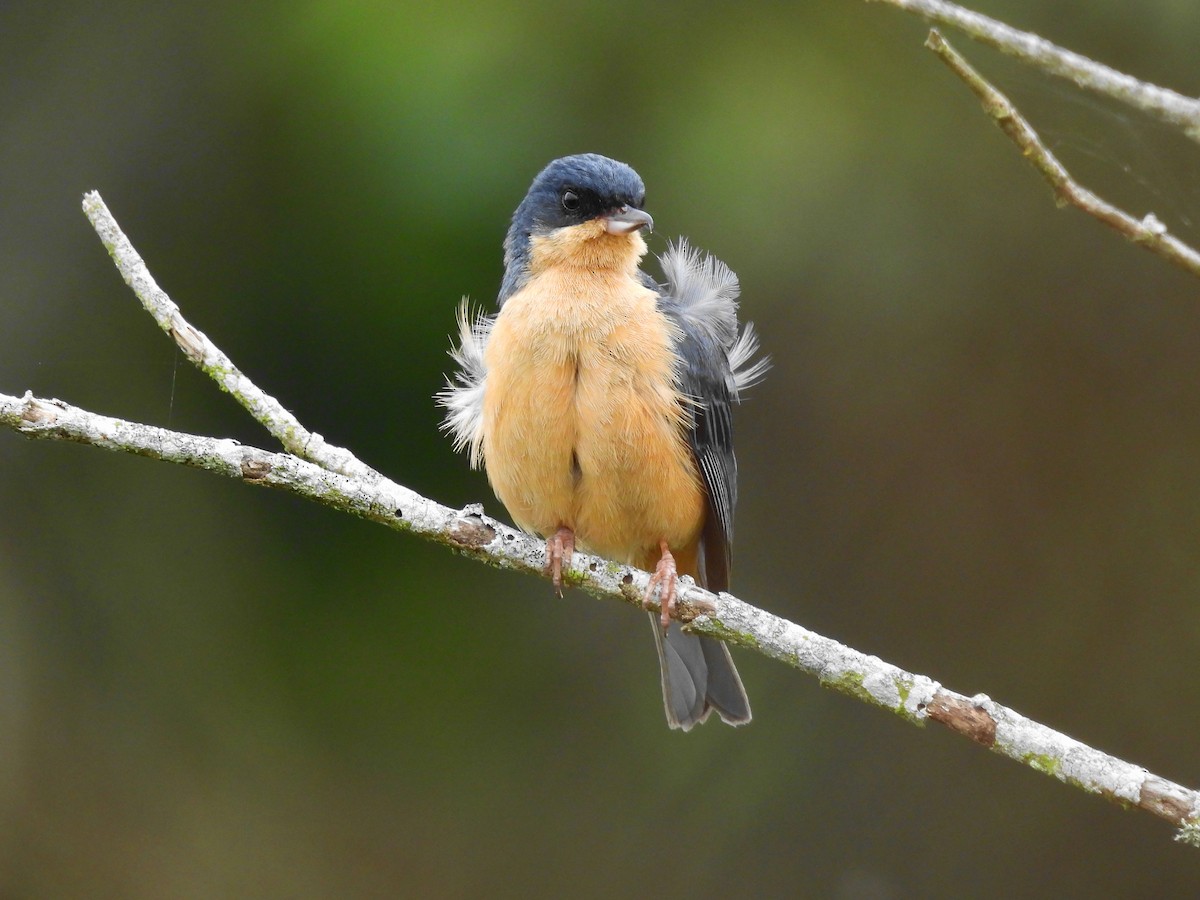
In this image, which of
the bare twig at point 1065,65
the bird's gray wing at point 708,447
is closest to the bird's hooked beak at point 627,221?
the bird's gray wing at point 708,447

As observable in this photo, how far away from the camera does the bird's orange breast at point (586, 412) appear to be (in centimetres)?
359

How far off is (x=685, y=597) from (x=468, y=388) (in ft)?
4.64

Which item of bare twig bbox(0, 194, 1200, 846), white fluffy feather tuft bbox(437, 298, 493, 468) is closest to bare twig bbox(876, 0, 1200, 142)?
bare twig bbox(0, 194, 1200, 846)

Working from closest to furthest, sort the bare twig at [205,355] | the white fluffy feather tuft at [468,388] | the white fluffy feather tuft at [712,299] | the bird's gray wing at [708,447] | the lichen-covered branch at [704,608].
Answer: the lichen-covered branch at [704,608], the bare twig at [205,355], the bird's gray wing at [708,447], the white fluffy feather tuft at [468,388], the white fluffy feather tuft at [712,299]

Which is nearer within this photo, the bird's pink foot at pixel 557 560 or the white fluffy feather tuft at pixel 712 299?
the bird's pink foot at pixel 557 560

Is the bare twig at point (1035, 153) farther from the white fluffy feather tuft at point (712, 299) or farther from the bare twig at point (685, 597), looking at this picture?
the white fluffy feather tuft at point (712, 299)

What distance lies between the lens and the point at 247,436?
17.4 feet

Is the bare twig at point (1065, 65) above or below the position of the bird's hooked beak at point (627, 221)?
above

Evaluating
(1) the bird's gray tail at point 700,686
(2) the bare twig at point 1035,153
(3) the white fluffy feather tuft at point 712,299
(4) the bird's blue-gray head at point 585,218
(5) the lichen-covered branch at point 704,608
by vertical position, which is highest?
(2) the bare twig at point 1035,153

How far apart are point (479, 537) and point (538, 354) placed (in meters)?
0.73

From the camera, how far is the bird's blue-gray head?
3.88m

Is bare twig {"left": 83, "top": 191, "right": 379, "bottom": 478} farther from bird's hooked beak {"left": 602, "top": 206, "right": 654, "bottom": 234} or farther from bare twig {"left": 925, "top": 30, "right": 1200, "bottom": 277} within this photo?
bare twig {"left": 925, "top": 30, "right": 1200, "bottom": 277}

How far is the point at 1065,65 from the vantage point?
211cm

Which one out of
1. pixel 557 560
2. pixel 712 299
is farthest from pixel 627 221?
pixel 557 560
